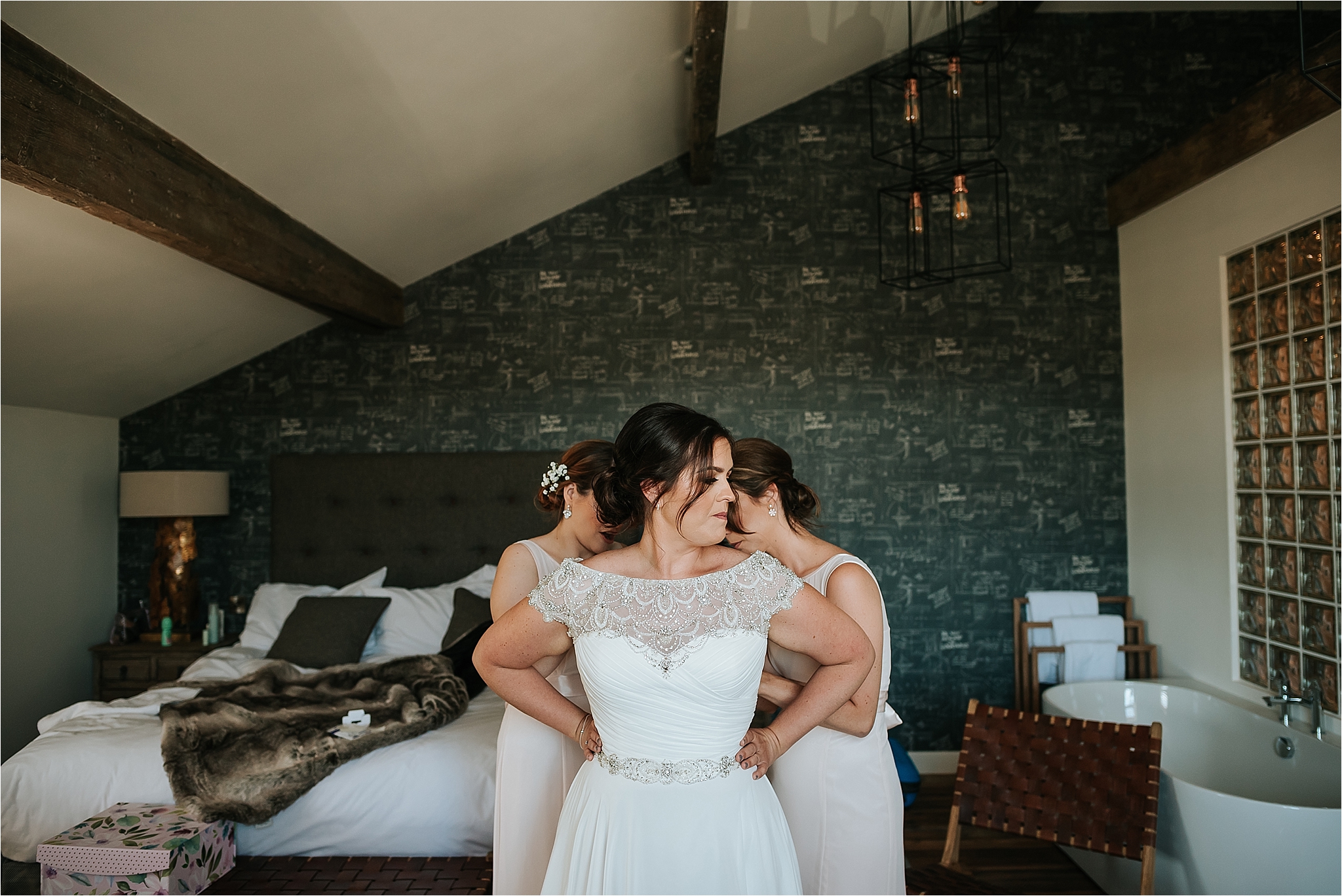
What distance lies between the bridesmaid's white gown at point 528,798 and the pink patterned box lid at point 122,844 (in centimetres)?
102

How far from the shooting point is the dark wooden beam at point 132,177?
187 cm

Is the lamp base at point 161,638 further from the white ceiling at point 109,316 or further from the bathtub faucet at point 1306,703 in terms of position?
the bathtub faucet at point 1306,703

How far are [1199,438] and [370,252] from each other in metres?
3.75

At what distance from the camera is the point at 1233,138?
11.1 feet

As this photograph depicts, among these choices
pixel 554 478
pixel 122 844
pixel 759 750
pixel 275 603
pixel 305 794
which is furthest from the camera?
pixel 275 603

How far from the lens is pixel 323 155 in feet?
9.37

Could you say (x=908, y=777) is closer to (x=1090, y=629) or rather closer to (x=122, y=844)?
(x=1090, y=629)

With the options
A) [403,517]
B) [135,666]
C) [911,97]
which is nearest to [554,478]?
[911,97]

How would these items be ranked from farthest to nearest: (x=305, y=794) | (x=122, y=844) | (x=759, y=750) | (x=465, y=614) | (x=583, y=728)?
(x=465, y=614), (x=305, y=794), (x=122, y=844), (x=583, y=728), (x=759, y=750)

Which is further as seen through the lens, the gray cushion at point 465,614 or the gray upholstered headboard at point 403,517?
the gray upholstered headboard at point 403,517

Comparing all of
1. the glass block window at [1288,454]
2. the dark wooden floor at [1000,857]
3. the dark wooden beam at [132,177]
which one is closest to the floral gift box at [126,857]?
the dark wooden beam at [132,177]

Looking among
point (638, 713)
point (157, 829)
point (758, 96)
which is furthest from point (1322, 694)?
point (157, 829)

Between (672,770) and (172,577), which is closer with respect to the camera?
(672,770)

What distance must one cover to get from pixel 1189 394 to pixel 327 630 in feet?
13.0
